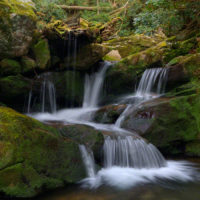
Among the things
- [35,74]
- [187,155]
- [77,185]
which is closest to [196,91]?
[187,155]

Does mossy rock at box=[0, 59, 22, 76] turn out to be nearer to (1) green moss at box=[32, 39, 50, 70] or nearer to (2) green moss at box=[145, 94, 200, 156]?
(1) green moss at box=[32, 39, 50, 70]

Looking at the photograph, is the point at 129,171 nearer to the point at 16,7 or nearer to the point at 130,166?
the point at 130,166

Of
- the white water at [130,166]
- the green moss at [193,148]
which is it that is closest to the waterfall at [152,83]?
the green moss at [193,148]

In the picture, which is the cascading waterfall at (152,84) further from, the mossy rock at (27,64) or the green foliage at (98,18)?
the green foliage at (98,18)

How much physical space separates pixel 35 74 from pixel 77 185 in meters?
5.71

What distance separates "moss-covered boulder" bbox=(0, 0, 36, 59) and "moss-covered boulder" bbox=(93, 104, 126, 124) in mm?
3615

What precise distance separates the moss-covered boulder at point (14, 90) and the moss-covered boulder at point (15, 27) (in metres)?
0.92

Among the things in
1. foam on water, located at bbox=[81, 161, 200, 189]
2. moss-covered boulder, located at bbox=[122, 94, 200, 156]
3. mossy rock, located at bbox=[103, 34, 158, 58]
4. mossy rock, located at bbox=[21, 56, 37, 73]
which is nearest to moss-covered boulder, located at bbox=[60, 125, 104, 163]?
foam on water, located at bbox=[81, 161, 200, 189]

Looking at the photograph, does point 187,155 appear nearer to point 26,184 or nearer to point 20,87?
point 26,184

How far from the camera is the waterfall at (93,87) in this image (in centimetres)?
989

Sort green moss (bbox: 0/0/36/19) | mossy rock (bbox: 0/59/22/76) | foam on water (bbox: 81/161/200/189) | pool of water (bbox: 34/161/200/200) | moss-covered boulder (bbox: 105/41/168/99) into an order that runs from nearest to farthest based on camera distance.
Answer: pool of water (bbox: 34/161/200/200) < foam on water (bbox: 81/161/200/189) < green moss (bbox: 0/0/36/19) < mossy rock (bbox: 0/59/22/76) < moss-covered boulder (bbox: 105/41/168/99)

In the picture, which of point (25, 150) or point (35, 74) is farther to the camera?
point (35, 74)

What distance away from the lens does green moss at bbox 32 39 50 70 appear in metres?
8.26

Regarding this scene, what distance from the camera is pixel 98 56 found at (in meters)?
9.28
